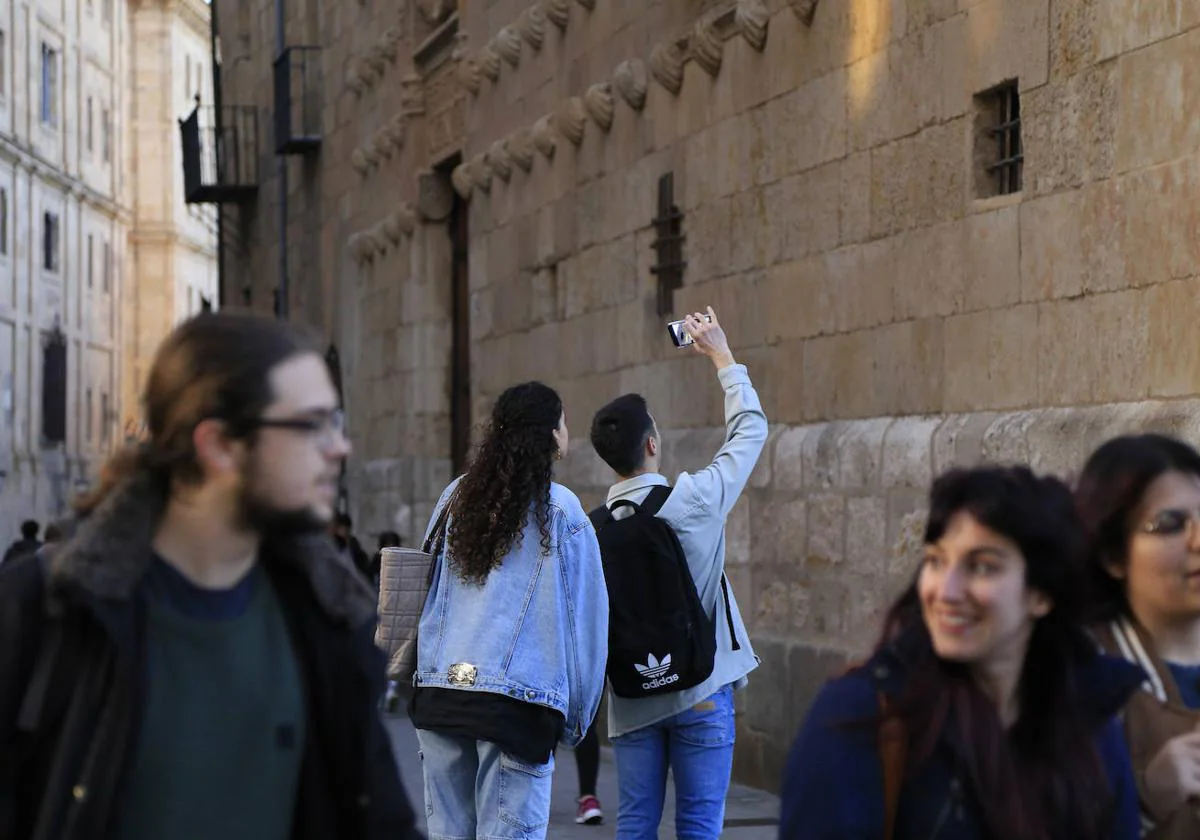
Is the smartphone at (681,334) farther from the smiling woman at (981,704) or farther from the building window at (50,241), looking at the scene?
the building window at (50,241)

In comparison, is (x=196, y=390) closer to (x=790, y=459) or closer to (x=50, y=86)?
(x=790, y=459)

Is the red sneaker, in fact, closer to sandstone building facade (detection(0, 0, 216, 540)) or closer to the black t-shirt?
the black t-shirt

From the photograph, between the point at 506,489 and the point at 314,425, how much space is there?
2.86 meters

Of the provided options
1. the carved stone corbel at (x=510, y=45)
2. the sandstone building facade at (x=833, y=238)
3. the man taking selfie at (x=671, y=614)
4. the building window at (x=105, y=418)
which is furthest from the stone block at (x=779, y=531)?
the building window at (x=105, y=418)

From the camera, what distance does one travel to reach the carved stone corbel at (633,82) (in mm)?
11734

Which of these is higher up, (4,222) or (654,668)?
(4,222)

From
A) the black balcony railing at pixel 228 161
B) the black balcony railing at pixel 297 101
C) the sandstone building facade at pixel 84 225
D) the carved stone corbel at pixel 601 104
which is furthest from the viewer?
the sandstone building facade at pixel 84 225

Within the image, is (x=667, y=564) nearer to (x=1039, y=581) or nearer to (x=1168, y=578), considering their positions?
(x=1168, y=578)

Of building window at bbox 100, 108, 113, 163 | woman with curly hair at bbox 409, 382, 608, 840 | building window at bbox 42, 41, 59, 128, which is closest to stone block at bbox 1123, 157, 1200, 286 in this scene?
woman with curly hair at bbox 409, 382, 608, 840

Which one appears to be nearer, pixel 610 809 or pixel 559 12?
pixel 610 809

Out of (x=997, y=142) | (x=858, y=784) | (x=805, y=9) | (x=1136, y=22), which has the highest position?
(x=805, y=9)

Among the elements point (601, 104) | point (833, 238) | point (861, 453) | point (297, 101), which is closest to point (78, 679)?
point (861, 453)

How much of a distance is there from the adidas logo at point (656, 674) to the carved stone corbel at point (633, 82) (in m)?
5.99

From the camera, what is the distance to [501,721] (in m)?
5.59
